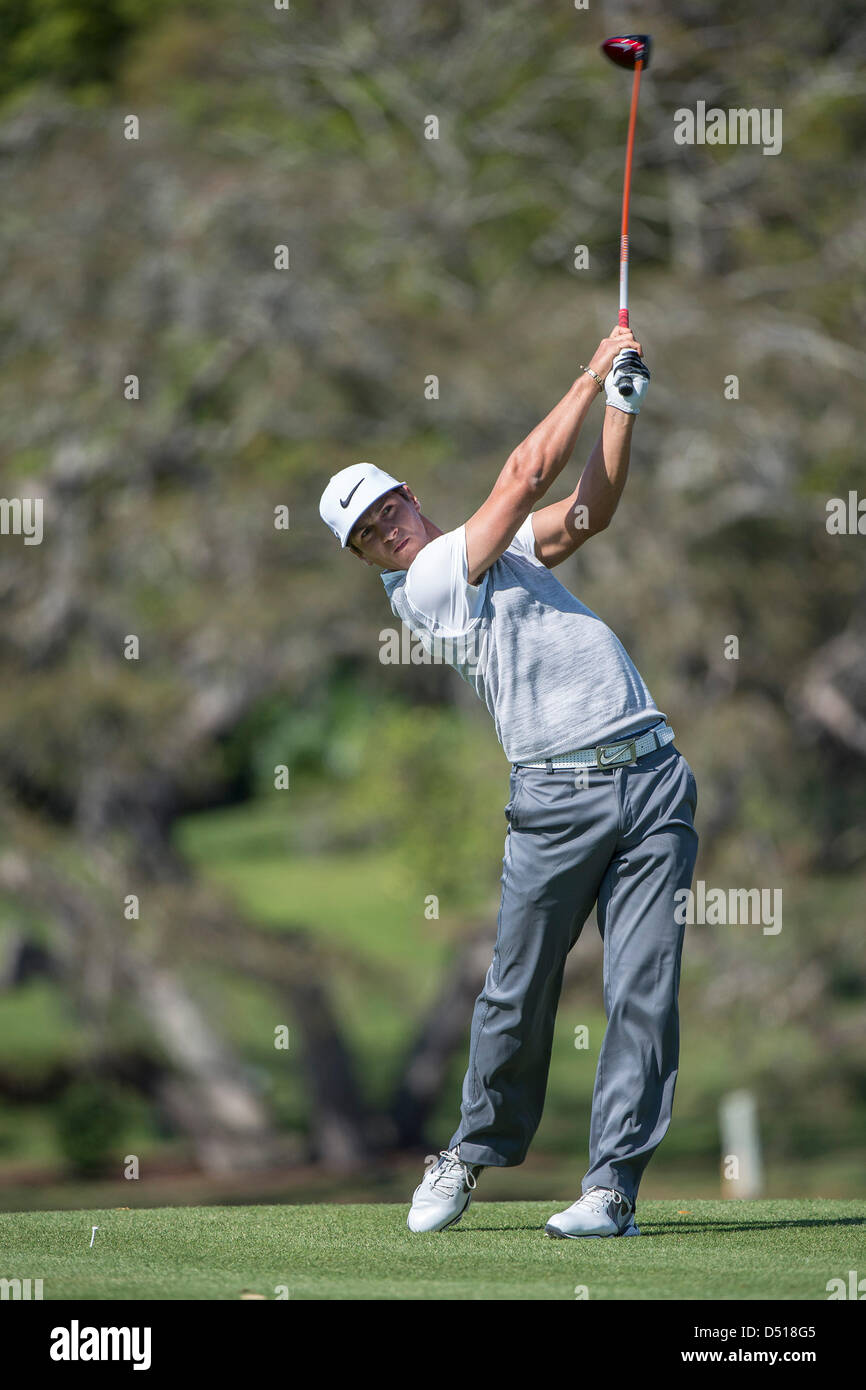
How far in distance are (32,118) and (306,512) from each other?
4.64 m

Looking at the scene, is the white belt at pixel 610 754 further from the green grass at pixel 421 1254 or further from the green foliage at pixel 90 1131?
the green foliage at pixel 90 1131

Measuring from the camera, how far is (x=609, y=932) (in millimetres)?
4156

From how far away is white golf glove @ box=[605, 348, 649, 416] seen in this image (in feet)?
13.1

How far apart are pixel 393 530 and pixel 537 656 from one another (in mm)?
509

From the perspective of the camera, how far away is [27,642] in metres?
12.9

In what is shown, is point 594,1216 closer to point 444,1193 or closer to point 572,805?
point 444,1193

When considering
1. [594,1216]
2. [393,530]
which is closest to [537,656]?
[393,530]

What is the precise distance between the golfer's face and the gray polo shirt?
0.34 feet

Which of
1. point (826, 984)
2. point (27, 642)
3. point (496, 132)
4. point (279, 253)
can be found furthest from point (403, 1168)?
point (496, 132)
